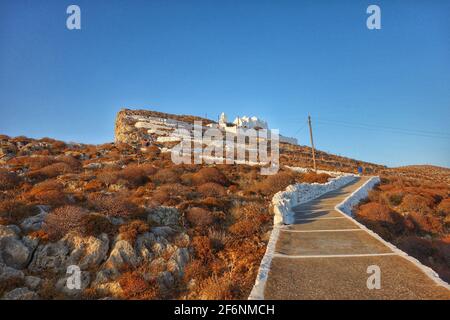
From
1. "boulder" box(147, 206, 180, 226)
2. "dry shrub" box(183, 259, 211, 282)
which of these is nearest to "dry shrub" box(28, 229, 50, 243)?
"boulder" box(147, 206, 180, 226)

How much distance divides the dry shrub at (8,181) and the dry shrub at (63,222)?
27.4 feet

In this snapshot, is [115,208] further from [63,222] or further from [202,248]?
[202,248]

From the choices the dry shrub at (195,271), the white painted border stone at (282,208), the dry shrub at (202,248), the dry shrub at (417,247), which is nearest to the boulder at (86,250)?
the dry shrub at (195,271)

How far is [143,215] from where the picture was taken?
12.7 meters

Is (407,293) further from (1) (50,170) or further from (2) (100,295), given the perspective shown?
(1) (50,170)

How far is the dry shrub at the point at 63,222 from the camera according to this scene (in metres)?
10.4

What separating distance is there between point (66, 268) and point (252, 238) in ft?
20.3

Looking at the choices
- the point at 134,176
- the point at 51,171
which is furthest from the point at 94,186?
the point at 51,171

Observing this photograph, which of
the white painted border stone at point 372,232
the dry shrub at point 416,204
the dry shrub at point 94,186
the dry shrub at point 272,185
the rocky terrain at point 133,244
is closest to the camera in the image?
the white painted border stone at point 372,232

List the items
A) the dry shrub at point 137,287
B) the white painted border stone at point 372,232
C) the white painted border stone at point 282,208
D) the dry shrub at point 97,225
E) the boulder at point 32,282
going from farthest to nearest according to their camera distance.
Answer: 1. the dry shrub at point 97,225
2. the boulder at point 32,282
3. the dry shrub at point 137,287
4. the white painted border stone at point 372,232
5. the white painted border stone at point 282,208

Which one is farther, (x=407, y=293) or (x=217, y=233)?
(x=217, y=233)

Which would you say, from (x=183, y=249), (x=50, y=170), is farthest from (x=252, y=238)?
(x=50, y=170)

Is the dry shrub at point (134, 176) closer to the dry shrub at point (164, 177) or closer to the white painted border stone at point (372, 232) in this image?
the dry shrub at point (164, 177)

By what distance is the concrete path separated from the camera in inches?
217
